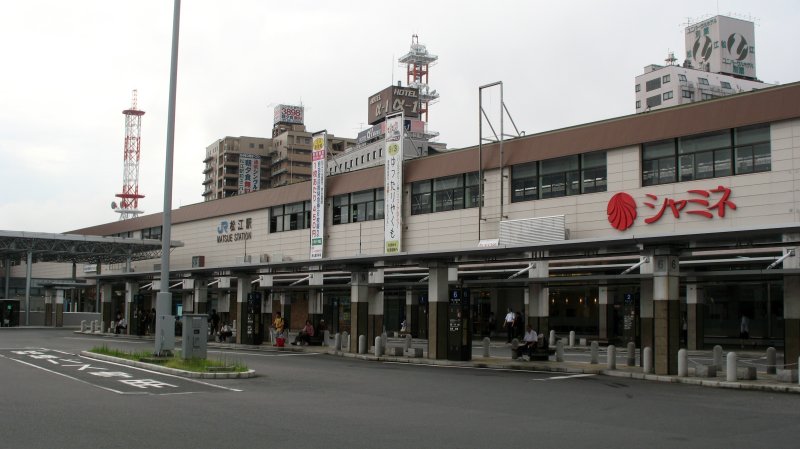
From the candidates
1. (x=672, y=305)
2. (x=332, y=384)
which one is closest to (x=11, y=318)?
(x=332, y=384)

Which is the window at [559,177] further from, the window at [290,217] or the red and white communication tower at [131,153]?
the red and white communication tower at [131,153]

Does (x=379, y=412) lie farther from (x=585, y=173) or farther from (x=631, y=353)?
(x=585, y=173)

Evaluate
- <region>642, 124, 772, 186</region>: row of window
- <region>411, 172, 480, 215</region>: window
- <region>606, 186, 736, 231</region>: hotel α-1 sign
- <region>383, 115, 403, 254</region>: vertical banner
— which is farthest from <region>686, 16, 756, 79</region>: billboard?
<region>606, 186, 736, 231</region>: hotel α-1 sign

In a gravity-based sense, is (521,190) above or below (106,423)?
above

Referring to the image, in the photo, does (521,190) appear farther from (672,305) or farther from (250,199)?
(250,199)

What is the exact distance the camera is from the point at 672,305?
75.4 feet

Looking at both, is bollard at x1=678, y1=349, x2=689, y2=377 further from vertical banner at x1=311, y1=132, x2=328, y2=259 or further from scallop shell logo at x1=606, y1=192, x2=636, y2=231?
vertical banner at x1=311, y1=132, x2=328, y2=259

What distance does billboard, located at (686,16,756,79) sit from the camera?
117 meters

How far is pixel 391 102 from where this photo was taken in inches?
3905

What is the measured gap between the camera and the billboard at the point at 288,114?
144500 mm

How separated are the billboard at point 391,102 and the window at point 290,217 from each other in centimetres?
4322

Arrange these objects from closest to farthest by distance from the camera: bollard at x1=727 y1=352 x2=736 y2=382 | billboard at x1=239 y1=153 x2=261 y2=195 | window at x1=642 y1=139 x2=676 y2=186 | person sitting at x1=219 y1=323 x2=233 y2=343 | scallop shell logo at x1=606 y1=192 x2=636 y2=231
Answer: bollard at x1=727 y1=352 x2=736 y2=382 < window at x1=642 y1=139 x2=676 y2=186 < scallop shell logo at x1=606 y1=192 x2=636 y2=231 < person sitting at x1=219 y1=323 x2=233 y2=343 < billboard at x1=239 y1=153 x2=261 y2=195

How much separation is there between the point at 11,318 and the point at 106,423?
59446 mm

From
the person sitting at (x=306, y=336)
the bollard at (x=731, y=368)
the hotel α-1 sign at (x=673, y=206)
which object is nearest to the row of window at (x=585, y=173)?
the hotel α-1 sign at (x=673, y=206)
